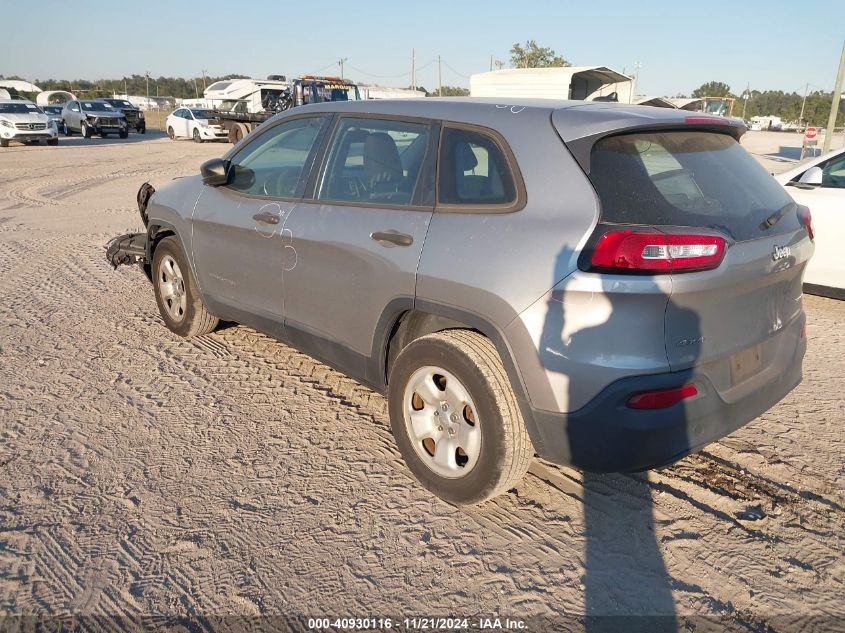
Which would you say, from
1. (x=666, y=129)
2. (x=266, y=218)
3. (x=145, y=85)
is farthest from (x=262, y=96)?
(x=145, y=85)

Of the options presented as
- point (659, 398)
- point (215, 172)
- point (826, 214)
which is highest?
point (215, 172)

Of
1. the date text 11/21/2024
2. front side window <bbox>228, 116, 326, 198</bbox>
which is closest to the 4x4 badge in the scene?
the date text 11/21/2024

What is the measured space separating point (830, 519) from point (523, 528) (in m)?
1.35

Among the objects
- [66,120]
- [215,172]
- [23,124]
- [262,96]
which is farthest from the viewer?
[262,96]

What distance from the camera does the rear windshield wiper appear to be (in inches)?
109

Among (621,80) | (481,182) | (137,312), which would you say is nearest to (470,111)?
(481,182)

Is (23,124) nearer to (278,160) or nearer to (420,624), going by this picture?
(278,160)

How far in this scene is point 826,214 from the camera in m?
5.83

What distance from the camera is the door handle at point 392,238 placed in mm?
3027

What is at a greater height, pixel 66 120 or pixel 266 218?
pixel 66 120

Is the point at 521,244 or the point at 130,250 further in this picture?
the point at 130,250

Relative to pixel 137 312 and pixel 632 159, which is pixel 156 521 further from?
pixel 137 312

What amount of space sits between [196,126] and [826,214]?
28467mm

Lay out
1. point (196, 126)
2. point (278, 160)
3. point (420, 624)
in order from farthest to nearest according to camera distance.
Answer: point (196, 126) → point (278, 160) → point (420, 624)
